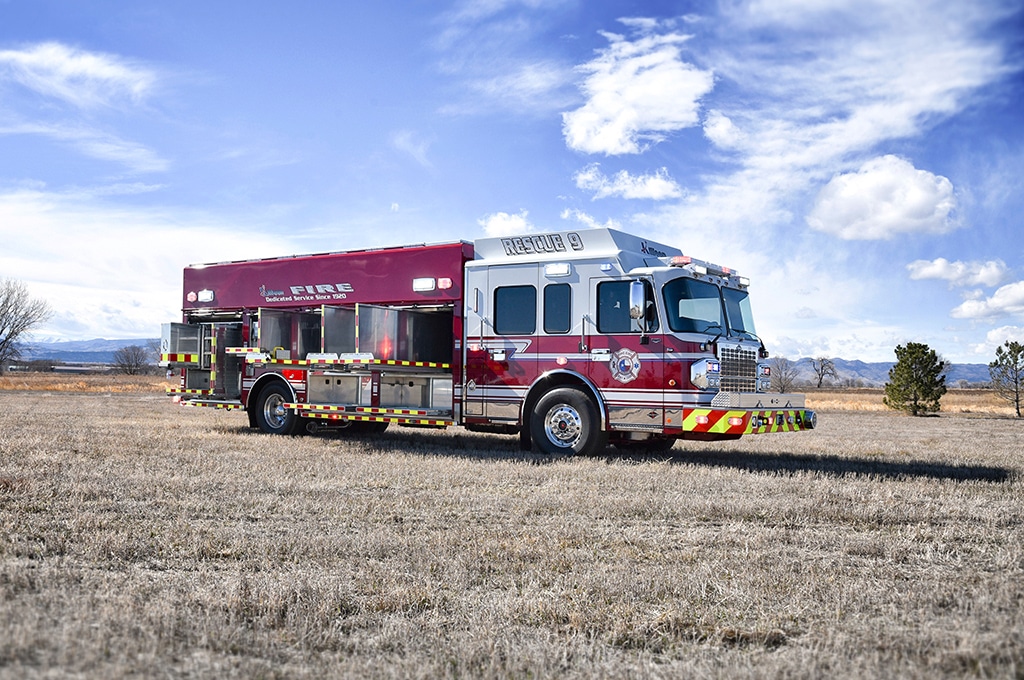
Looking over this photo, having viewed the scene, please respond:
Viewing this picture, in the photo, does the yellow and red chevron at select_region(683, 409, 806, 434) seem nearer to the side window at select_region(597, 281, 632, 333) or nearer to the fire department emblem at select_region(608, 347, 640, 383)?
the fire department emblem at select_region(608, 347, 640, 383)

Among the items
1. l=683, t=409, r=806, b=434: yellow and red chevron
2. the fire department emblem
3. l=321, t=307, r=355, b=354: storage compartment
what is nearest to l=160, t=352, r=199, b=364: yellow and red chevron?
l=321, t=307, r=355, b=354: storage compartment

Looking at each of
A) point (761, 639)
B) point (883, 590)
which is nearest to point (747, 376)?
point (883, 590)

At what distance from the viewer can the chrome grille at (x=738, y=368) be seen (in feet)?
39.2

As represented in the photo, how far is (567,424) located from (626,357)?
133cm

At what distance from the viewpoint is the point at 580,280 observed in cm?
1270

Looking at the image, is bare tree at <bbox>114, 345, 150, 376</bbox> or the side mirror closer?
the side mirror

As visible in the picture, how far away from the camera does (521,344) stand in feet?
43.2

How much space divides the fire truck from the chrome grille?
0.03m

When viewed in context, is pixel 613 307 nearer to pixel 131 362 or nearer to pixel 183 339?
pixel 183 339

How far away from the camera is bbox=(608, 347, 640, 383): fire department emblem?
12109 millimetres

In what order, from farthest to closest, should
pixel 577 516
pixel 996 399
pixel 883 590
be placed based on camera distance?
pixel 996 399, pixel 577 516, pixel 883 590

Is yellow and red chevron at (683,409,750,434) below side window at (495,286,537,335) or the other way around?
below

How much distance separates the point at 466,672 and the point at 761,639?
1.51 meters

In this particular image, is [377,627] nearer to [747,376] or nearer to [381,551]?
[381,551]
